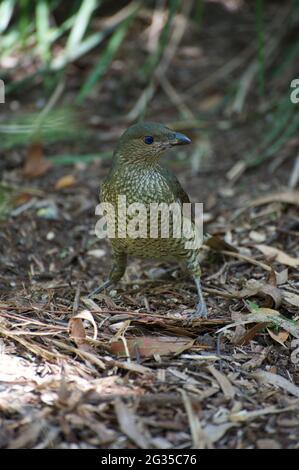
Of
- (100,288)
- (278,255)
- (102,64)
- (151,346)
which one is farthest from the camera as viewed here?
(102,64)

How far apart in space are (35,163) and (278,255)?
2.87 metres

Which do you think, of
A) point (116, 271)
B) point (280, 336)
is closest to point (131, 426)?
point (280, 336)

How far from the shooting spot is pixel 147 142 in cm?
456

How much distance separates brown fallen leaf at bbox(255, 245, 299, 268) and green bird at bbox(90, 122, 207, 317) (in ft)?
2.48

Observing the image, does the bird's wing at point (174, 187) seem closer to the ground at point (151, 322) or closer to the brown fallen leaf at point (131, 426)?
the ground at point (151, 322)

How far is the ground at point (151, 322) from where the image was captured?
10.2 feet

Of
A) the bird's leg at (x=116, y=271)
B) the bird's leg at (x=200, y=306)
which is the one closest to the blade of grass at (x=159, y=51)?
the bird's leg at (x=116, y=271)

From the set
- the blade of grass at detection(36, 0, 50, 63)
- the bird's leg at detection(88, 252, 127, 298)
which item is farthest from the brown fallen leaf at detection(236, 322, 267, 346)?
the blade of grass at detection(36, 0, 50, 63)

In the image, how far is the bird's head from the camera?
4.55 meters

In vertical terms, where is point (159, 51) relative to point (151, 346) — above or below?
above

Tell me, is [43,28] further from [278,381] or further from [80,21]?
[278,381]

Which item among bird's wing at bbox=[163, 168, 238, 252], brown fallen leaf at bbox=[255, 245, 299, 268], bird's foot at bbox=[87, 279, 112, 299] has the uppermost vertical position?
bird's wing at bbox=[163, 168, 238, 252]

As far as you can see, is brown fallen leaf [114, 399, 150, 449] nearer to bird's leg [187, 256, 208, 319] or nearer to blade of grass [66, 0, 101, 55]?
bird's leg [187, 256, 208, 319]
